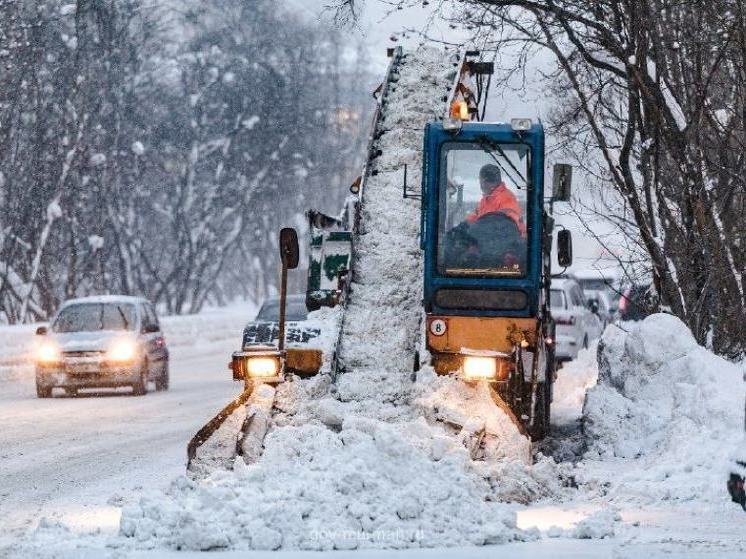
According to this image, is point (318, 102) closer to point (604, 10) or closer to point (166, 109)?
point (166, 109)

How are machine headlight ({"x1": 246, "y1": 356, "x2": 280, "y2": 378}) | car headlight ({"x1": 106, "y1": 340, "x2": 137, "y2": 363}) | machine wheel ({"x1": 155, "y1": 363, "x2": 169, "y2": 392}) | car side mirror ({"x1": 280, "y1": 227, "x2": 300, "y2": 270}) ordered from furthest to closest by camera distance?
machine wheel ({"x1": 155, "y1": 363, "x2": 169, "y2": 392})
car headlight ({"x1": 106, "y1": 340, "x2": 137, "y2": 363})
machine headlight ({"x1": 246, "y1": 356, "x2": 280, "y2": 378})
car side mirror ({"x1": 280, "y1": 227, "x2": 300, "y2": 270})

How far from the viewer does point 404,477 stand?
370 inches

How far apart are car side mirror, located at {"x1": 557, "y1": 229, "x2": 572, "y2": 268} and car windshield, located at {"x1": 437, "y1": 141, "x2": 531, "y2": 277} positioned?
0.68 meters

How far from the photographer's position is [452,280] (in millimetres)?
13188

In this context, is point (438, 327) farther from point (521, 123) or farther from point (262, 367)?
point (521, 123)

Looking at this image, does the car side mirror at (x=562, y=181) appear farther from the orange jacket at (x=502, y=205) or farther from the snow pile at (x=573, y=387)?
the snow pile at (x=573, y=387)

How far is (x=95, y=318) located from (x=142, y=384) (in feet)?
5.14

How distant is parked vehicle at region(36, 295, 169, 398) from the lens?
23.9 meters

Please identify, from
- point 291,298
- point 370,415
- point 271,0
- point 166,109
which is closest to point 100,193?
point 166,109

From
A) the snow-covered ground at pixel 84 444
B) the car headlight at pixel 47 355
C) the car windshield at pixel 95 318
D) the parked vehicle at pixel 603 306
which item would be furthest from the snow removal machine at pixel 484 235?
the parked vehicle at pixel 603 306

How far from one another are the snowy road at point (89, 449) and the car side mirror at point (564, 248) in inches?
158

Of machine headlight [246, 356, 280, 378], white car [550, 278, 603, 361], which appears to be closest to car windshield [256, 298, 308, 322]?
white car [550, 278, 603, 361]

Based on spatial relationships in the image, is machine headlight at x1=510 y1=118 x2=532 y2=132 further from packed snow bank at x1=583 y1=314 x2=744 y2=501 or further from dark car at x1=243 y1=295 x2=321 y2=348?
packed snow bank at x1=583 y1=314 x2=744 y2=501

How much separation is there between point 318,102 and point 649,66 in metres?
49.3
